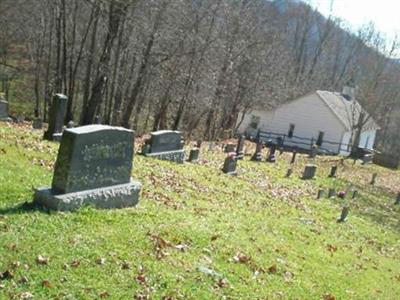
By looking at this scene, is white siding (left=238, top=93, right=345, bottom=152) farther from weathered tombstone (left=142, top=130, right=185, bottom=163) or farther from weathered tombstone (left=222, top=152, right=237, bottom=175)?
weathered tombstone (left=142, top=130, right=185, bottom=163)

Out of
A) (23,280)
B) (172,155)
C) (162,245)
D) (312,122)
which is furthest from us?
(312,122)

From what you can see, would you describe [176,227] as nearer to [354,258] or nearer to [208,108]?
[354,258]

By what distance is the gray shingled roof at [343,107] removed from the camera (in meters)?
52.0

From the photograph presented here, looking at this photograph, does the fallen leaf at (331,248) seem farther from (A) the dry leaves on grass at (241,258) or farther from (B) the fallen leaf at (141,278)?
(B) the fallen leaf at (141,278)

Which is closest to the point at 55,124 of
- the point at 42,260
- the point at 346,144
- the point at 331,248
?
the point at 331,248

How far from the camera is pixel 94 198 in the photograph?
33.1 ft

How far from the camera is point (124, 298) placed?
7102mm

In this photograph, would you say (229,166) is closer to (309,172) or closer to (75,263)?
(309,172)

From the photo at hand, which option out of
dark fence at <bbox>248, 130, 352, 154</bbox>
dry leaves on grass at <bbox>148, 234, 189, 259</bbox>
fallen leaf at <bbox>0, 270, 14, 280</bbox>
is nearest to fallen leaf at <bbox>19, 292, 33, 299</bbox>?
fallen leaf at <bbox>0, 270, 14, 280</bbox>

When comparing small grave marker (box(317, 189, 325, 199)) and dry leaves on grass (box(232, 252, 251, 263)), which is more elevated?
dry leaves on grass (box(232, 252, 251, 263))

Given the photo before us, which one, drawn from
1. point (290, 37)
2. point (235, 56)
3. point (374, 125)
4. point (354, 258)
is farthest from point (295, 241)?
point (290, 37)

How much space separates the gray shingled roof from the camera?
171ft

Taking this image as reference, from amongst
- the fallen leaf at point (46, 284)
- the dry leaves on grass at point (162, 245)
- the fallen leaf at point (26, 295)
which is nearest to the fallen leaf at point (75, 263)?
the fallen leaf at point (46, 284)

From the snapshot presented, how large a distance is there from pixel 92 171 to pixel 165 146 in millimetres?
10198
